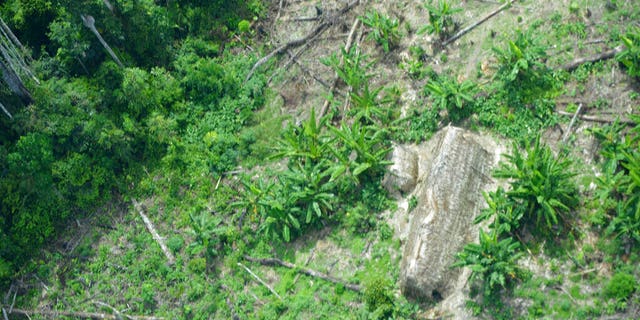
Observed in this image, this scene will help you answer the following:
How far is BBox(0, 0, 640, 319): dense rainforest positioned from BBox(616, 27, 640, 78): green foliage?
41 millimetres

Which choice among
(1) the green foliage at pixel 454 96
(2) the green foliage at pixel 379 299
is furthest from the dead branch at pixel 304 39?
(2) the green foliage at pixel 379 299

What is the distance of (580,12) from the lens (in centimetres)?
1238

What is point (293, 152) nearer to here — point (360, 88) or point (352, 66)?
point (360, 88)

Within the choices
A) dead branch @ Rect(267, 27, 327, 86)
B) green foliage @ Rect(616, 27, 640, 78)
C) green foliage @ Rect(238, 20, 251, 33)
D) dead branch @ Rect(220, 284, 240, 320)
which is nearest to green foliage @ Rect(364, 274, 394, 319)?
dead branch @ Rect(220, 284, 240, 320)

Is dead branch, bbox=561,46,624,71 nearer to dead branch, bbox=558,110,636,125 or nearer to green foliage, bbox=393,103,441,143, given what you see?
dead branch, bbox=558,110,636,125

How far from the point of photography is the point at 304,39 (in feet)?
49.3

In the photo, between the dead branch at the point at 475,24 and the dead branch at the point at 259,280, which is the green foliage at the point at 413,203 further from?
the dead branch at the point at 475,24

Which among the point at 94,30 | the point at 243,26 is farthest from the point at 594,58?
the point at 94,30

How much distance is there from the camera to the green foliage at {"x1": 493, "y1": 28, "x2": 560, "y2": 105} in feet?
38.2

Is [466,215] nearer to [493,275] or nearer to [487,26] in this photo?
[493,275]

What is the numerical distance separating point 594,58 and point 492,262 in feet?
15.1

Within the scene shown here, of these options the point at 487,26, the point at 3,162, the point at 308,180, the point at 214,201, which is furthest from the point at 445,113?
the point at 3,162

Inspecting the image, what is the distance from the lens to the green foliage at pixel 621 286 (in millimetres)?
9422

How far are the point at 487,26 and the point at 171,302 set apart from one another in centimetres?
857
